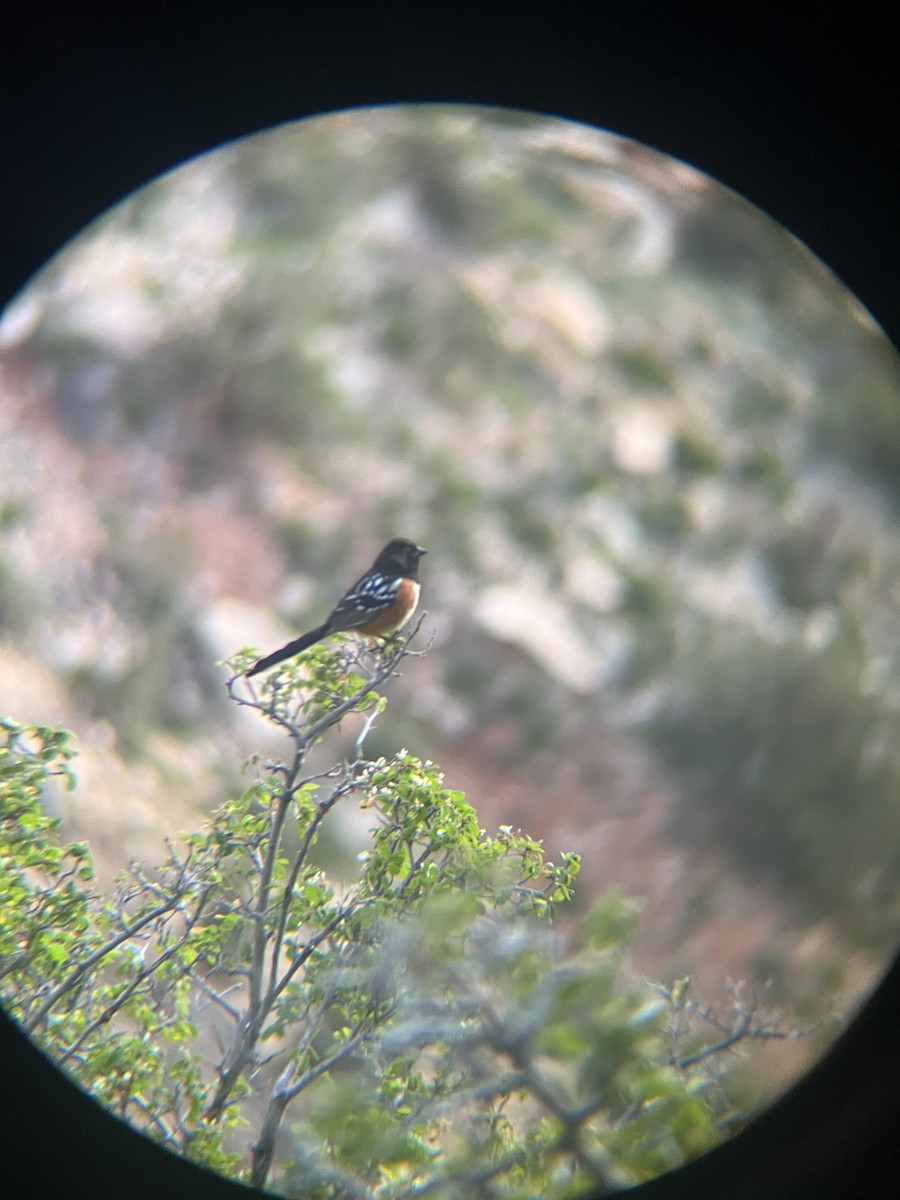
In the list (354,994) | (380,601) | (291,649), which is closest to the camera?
(354,994)

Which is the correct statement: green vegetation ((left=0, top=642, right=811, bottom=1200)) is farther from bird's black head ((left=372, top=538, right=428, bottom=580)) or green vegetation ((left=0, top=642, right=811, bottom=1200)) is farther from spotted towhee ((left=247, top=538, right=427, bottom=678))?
bird's black head ((left=372, top=538, right=428, bottom=580))

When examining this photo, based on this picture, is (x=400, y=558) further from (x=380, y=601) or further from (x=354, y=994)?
(x=354, y=994)

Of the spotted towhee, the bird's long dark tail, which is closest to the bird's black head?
the spotted towhee

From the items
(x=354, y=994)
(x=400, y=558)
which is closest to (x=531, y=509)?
(x=400, y=558)

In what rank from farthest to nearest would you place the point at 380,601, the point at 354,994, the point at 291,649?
the point at 380,601
the point at 291,649
the point at 354,994

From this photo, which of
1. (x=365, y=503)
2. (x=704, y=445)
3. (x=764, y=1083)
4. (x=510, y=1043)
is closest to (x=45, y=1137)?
(x=510, y=1043)

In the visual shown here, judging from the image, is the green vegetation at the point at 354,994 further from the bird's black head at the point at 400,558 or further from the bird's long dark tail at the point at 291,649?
the bird's black head at the point at 400,558

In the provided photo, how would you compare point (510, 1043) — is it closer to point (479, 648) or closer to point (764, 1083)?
point (764, 1083)
